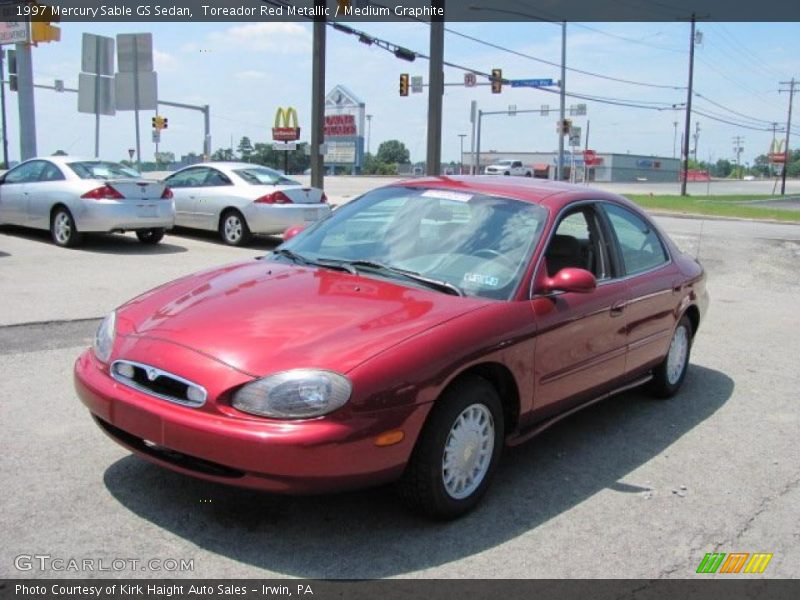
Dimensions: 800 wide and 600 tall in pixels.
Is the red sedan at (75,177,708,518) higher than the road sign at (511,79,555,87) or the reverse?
the reverse

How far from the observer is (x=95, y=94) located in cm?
1864

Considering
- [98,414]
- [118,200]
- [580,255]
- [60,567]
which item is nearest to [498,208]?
[580,255]

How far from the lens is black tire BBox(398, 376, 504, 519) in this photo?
11.1 ft

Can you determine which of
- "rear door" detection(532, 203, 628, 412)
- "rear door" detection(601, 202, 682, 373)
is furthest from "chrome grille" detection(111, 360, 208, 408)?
"rear door" detection(601, 202, 682, 373)

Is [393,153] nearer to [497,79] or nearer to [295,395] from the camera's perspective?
[497,79]

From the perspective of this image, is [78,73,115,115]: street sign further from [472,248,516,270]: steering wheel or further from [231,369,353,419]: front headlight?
[231,369,353,419]: front headlight

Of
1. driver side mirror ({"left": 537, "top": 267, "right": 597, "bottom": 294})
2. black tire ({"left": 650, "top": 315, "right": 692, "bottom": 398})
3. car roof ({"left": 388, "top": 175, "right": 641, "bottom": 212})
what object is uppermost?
car roof ({"left": 388, "top": 175, "right": 641, "bottom": 212})

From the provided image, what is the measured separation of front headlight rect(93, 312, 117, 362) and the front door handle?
277 cm

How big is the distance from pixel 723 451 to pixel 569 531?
1662mm

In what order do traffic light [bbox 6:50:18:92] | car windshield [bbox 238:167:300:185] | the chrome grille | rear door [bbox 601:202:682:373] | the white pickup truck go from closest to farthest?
the chrome grille → rear door [bbox 601:202:682:373] → car windshield [bbox 238:167:300:185] → traffic light [bbox 6:50:18:92] → the white pickup truck

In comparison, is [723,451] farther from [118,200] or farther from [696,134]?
[696,134]

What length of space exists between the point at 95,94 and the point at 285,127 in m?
26.6

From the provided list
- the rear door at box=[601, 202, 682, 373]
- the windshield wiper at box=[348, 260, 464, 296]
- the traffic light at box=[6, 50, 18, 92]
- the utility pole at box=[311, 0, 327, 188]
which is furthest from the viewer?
the utility pole at box=[311, 0, 327, 188]

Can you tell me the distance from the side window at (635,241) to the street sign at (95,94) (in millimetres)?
16295
